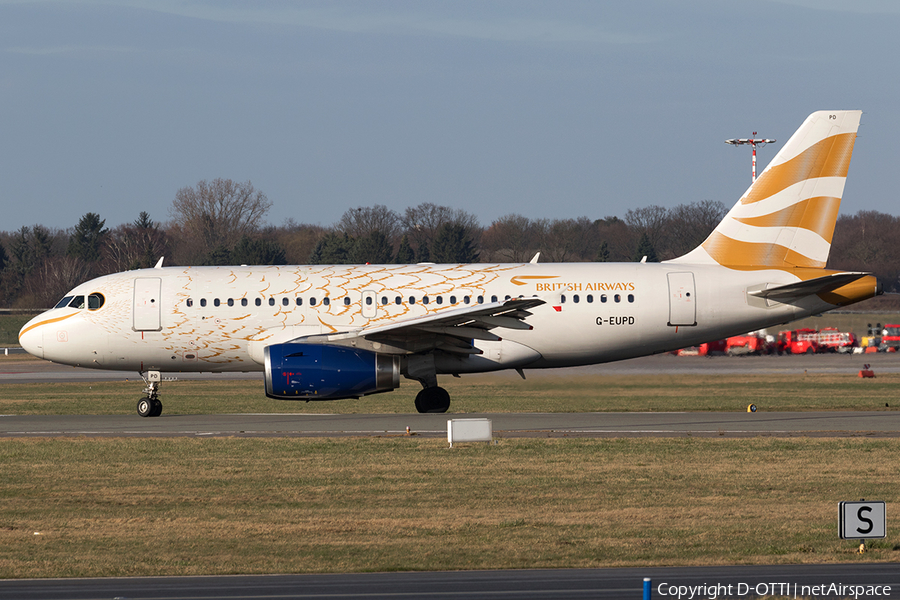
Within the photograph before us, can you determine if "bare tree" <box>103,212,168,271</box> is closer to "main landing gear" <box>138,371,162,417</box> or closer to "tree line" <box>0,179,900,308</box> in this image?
"tree line" <box>0,179,900,308</box>

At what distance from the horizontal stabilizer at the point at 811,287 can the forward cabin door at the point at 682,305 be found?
158cm

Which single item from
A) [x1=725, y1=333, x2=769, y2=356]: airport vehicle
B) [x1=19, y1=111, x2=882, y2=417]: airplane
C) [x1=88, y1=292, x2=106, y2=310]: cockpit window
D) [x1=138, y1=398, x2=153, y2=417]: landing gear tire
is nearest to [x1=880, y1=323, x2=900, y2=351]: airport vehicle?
[x1=725, y1=333, x2=769, y2=356]: airport vehicle

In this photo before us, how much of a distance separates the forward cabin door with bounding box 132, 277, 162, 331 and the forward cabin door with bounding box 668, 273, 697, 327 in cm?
1355

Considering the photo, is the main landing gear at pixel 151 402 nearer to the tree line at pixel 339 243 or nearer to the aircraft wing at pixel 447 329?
the aircraft wing at pixel 447 329

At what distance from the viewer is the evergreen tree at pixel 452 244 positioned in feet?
372

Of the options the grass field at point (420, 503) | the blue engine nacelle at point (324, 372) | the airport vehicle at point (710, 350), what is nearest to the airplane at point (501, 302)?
the blue engine nacelle at point (324, 372)

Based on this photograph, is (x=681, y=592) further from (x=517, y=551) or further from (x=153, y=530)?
(x=153, y=530)

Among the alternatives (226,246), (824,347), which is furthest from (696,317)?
(226,246)

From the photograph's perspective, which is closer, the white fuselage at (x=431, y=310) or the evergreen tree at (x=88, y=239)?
the white fuselage at (x=431, y=310)

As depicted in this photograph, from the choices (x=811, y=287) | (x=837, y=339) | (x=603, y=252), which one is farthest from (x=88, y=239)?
(x=811, y=287)

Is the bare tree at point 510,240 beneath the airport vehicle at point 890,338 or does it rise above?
above

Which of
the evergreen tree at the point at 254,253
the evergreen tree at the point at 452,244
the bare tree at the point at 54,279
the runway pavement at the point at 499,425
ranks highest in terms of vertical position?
the evergreen tree at the point at 452,244

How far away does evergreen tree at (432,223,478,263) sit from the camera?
372 ft

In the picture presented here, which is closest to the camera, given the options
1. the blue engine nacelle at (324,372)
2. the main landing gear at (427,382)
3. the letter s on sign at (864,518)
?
the letter s on sign at (864,518)
